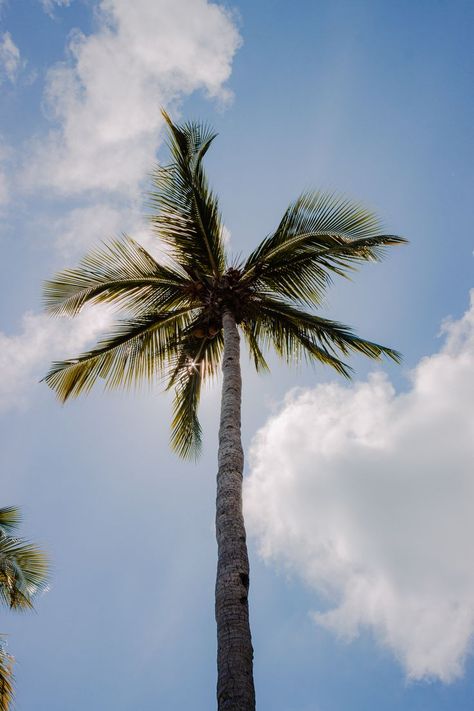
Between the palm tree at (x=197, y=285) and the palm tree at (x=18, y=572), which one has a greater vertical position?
the palm tree at (x=197, y=285)

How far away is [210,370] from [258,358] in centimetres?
99

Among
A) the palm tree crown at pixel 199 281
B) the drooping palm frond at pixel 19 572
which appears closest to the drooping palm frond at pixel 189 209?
the palm tree crown at pixel 199 281

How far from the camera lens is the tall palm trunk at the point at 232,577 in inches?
159

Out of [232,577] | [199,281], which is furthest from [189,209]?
[232,577]

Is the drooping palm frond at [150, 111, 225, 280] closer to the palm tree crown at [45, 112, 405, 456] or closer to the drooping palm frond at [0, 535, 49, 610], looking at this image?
the palm tree crown at [45, 112, 405, 456]

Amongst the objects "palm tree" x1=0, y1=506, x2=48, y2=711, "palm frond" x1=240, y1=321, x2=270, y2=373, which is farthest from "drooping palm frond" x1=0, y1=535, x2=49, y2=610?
"palm frond" x1=240, y1=321, x2=270, y2=373

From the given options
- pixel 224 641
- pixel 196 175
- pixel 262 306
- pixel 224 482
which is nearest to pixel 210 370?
pixel 262 306

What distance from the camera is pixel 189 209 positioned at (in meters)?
9.44

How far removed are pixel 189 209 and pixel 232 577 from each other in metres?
6.54

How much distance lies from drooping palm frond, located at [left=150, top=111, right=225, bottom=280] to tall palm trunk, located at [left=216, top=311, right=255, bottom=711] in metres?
3.10

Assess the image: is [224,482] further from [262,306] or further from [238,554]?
[262,306]

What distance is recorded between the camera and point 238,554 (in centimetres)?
510

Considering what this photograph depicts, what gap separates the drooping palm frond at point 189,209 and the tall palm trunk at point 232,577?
310 cm

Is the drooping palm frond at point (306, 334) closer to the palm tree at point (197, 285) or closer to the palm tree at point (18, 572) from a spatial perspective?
the palm tree at point (197, 285)
